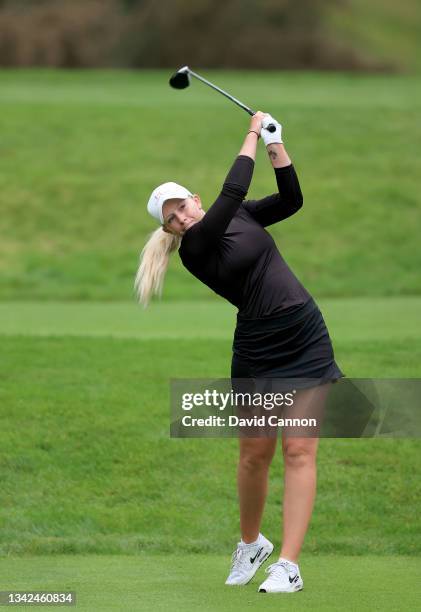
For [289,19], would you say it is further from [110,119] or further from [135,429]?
[135,429]

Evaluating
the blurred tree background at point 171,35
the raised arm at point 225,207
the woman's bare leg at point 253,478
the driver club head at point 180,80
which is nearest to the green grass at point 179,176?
the driver club head at point 180,80

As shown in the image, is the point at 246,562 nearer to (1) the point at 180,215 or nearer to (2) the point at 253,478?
(2) the point at 253,478

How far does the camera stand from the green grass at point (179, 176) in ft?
54.1

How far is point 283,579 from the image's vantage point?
561 cm

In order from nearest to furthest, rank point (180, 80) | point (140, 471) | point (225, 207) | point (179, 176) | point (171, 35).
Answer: point (225, 207), point (180, 80), point (140, 471), point (179, 176), point (171, 35)

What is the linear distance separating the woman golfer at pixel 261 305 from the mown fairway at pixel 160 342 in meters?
0.38

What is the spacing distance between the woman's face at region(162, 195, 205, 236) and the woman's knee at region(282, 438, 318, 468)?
3.29ft

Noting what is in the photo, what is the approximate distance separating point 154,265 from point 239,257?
0.42 meters

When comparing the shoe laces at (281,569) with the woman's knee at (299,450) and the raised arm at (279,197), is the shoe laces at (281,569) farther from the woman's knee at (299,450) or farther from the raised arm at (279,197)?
the raised arm at (279,197)

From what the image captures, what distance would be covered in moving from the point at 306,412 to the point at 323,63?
36.8 meters

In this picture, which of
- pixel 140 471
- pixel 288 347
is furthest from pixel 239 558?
pixel 140 471

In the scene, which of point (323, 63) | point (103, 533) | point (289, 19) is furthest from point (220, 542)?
point (289, 19)

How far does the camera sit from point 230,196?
555 cm

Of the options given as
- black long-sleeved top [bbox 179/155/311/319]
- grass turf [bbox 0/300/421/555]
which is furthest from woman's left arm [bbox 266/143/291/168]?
grass turf [bbox 0/300/421/555]
